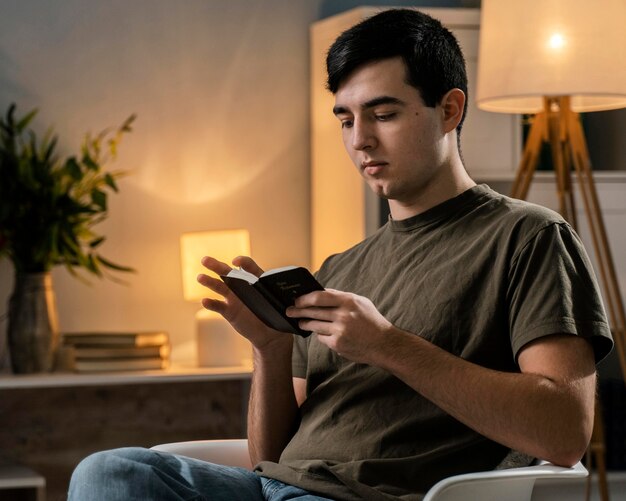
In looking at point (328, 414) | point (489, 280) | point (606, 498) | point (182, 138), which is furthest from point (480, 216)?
point (182, 138)

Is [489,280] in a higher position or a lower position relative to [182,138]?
lower

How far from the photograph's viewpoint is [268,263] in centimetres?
357

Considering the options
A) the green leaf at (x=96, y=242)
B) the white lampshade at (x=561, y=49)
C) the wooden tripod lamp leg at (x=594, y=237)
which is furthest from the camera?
the green leaf at (x=96, y=242)

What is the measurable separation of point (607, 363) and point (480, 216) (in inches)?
81.2

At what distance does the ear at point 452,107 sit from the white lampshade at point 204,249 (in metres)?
1.51

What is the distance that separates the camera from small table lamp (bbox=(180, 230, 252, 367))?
3238 mm

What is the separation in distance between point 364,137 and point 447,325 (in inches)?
13.7

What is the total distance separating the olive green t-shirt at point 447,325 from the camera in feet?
5.16

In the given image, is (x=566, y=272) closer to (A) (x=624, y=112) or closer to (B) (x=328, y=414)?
(B) (x=328, y=414)

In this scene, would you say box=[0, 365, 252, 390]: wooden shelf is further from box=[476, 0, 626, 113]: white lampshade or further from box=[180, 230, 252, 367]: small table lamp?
box=[476, 0, 626, 113]: white lampshade

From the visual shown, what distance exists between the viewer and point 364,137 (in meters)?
1.78

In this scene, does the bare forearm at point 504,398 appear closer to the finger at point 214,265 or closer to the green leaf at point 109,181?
the finger at point 214,265

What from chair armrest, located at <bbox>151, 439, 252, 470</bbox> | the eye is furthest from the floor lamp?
chair armrest, located at <bbox>151, 439, 252, 470</bbox>

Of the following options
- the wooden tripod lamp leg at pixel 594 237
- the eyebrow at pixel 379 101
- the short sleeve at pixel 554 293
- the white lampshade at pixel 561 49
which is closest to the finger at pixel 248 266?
the eyebrow at pixel 379 101
